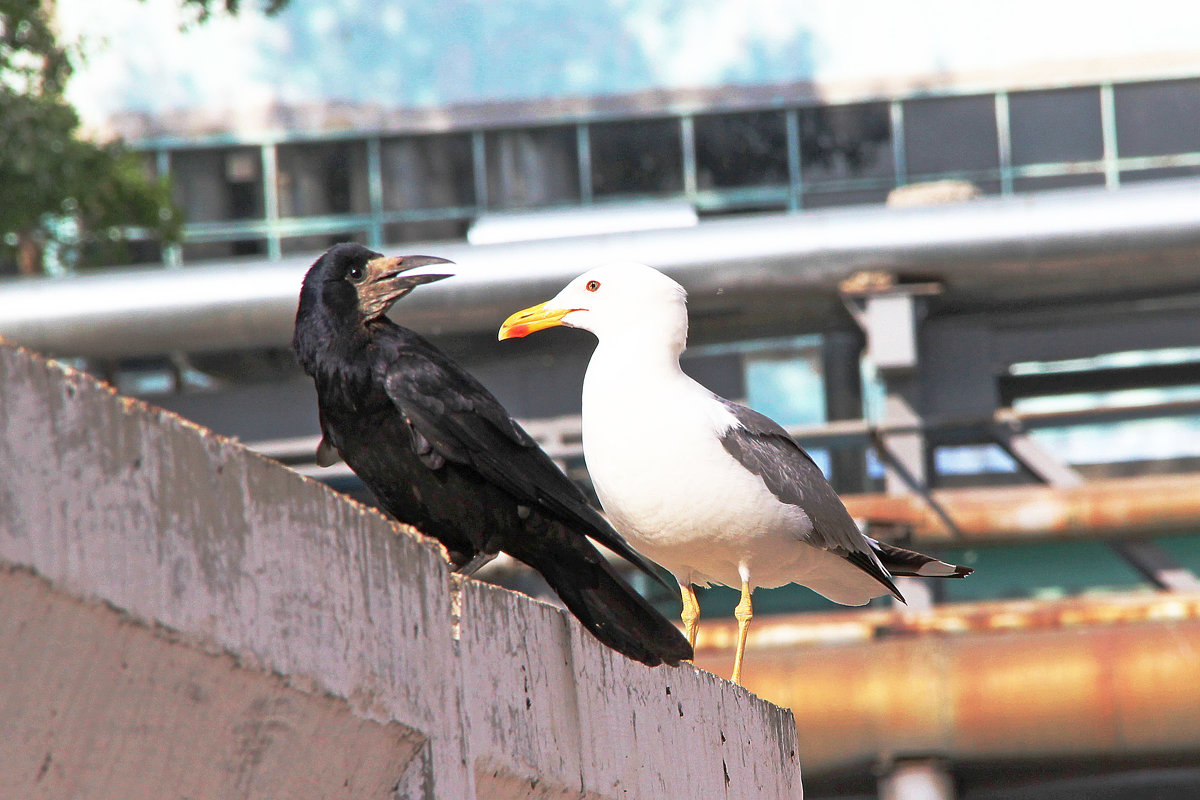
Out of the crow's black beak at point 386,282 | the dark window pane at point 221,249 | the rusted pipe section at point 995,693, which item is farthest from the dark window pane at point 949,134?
the crow's black beak at point 386,282

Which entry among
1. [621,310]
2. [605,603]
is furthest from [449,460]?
[621,310]

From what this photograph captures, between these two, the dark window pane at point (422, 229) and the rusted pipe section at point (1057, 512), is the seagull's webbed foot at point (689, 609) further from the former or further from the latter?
the dark window pane at point (422, 229)

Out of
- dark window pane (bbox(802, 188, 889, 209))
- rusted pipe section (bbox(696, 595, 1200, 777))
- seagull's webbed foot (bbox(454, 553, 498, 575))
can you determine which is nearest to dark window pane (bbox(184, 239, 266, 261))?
dark window pane (bbox(802, 188, 889, 209))

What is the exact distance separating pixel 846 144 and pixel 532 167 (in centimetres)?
327

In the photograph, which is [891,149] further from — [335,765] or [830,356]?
[335,765]

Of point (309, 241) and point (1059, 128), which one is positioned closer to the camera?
point (1059, 128)

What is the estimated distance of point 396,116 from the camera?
16000mm

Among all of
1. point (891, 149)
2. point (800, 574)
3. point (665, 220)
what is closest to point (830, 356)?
point (665, 220)

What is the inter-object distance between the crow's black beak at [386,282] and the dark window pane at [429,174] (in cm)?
1295

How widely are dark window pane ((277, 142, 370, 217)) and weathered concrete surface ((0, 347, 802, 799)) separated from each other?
45.1ft

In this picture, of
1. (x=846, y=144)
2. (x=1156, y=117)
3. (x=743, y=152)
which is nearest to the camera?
(x=1156, y=117)

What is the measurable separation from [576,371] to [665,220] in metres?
1.48

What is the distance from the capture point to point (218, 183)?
53.5 ft

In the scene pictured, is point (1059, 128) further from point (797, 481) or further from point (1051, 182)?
point (797, 481)
